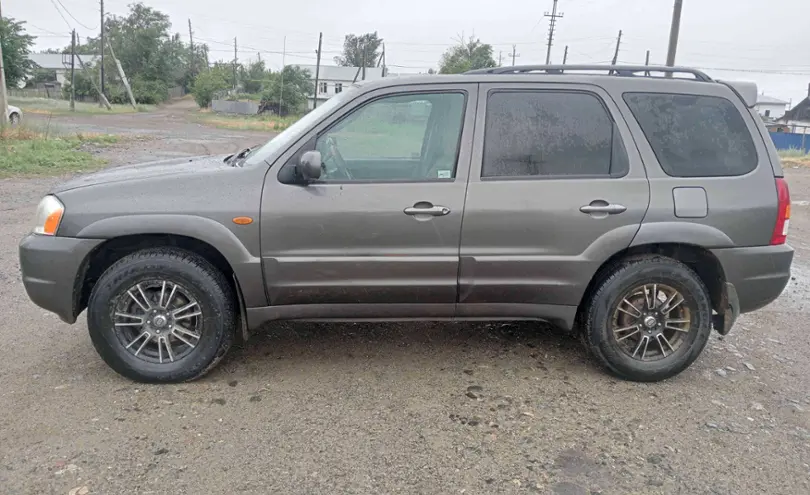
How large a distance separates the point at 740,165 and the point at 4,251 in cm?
681

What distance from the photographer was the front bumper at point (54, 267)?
334cm

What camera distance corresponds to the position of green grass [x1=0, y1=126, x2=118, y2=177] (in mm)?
12195

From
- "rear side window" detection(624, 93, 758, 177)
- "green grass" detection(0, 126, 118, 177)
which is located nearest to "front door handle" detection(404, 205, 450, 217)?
"rear side window" detection(624, 93, 758, 177)

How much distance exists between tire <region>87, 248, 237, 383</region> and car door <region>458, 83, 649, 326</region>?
1.49 metres

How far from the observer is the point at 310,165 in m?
3.28

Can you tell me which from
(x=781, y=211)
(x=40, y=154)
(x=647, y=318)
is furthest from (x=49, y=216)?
(x=40, y=154)

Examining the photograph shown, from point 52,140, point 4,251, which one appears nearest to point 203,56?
point 52,140

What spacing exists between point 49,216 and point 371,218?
1.84m

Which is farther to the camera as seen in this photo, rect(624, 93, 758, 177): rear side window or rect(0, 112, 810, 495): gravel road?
rect(624, 93, 758, 177): rear side window

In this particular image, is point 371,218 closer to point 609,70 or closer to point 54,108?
point 609,70

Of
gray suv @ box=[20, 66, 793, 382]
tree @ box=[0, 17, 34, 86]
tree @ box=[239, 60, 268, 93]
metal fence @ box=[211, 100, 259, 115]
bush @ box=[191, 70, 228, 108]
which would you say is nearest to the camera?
gray suv @ box=[20, 66, 793, 382]

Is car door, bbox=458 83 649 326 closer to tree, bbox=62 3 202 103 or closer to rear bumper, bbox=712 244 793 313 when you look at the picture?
rear bumper, bbox=712 244 793 313

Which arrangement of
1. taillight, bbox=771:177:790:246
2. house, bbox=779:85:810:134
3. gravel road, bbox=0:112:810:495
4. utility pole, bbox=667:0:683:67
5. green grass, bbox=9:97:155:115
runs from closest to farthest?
1. gravel road, bbox=0:112:810:495
2. taillight, bbox=771:177:790:246
3. utility pole, bbox=667:0:683:67
4. green grass, bbox=9:97:155:115
5. house, bbox=779:85:810:134

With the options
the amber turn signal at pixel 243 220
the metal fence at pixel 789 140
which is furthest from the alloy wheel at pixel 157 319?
the metal fence at pixel 789 140
